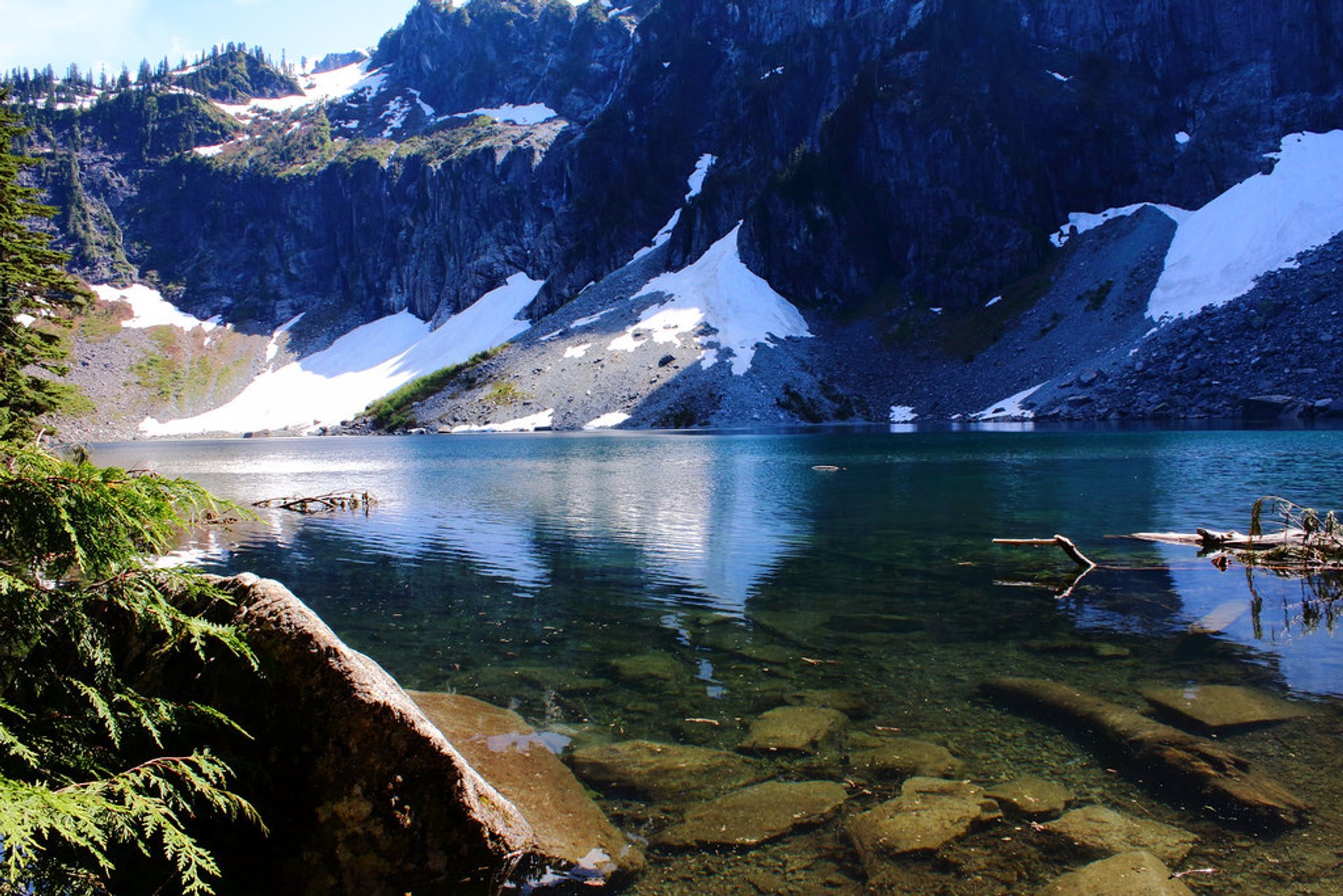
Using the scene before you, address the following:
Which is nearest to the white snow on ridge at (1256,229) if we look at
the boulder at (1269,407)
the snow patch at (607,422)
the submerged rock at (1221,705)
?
the boulder at (1269,407)

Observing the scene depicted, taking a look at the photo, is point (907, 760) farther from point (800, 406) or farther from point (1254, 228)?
point (1254, 228)

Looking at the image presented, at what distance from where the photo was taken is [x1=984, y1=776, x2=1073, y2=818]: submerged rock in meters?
7.72

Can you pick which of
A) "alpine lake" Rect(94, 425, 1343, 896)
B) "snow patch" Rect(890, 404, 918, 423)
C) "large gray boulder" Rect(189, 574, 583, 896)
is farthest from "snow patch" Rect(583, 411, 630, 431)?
"large gray boulder" Rect(189, 574, 583, 896)

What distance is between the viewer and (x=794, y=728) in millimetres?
9750

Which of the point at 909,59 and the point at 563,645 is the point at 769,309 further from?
the point at 563,645

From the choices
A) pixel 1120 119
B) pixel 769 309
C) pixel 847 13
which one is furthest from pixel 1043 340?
pixel 847 13

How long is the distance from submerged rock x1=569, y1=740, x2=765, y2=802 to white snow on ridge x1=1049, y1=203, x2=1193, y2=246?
502 ft

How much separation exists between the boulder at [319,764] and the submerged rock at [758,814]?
2527 millimetres

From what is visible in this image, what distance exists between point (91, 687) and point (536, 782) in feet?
15.6

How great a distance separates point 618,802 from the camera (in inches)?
316

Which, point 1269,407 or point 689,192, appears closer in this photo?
point 1269,407

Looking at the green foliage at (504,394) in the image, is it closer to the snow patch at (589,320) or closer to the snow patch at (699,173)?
the snow patch at (589,320)

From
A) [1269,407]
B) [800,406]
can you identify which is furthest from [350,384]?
[1269,407]

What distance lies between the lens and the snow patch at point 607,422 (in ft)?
377
